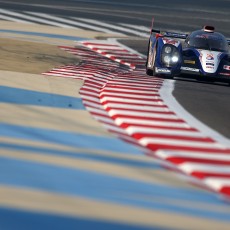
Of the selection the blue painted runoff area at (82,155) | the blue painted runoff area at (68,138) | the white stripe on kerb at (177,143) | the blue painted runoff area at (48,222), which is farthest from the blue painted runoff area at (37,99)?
the blue painted runoff area at (48,222)

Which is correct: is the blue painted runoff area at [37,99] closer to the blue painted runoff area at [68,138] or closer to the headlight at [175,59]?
the blue painted runoff area at [68,138]

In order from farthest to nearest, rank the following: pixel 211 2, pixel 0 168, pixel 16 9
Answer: pixel 211 2
pixel 16 9
pixel 0 168

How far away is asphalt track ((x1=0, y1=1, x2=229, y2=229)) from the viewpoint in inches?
281

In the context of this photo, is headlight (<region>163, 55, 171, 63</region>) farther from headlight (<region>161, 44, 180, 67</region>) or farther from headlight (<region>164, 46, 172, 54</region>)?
headlight (<region>164, 46, 172, 54</region>)

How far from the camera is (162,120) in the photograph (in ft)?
42.4

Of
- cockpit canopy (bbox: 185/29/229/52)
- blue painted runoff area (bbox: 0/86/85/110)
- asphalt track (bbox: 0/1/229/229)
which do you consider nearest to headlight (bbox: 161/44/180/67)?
cockpit canopy (bbox: 185/29/229/52)

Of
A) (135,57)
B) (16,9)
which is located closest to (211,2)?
(16,9)

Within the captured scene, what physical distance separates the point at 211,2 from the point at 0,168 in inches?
1607

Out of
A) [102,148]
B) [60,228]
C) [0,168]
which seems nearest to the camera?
[60,228]

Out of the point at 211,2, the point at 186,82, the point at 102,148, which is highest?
the point at 102,148

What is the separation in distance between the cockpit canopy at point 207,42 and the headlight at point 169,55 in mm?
693

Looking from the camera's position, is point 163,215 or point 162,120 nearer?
point 163,215

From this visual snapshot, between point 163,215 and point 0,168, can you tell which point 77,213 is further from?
point 0,168

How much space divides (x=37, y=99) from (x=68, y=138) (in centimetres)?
306
